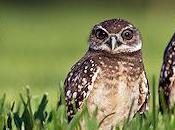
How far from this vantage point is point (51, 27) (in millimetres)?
30281

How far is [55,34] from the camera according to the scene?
90.7 feet

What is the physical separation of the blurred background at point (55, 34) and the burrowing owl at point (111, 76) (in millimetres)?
641

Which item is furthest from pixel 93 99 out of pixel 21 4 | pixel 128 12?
pixel 21 4

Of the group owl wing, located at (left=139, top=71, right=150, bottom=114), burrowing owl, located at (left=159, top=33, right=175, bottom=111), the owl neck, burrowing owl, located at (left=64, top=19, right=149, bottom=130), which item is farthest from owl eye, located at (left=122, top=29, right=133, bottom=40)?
burrowing owl, located at (left=159, top=33, right=175, bottom=111)

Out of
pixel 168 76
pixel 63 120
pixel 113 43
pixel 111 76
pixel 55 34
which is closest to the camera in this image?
pixel 63 120

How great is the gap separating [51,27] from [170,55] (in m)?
22.4

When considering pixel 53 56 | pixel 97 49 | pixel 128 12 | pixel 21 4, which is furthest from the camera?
pixel 21 4

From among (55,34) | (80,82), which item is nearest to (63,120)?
(80,82)

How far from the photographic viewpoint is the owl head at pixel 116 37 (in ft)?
23.6

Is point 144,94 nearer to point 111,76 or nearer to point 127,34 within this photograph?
point 111,76

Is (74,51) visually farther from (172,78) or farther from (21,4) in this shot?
(21,4)

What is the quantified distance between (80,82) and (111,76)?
0.74 feet

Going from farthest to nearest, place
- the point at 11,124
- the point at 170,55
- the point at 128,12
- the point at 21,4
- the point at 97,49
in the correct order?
the point at 21,4
the point at 128,12
the point at 170,55
the point at 97,49
the point at 11,124

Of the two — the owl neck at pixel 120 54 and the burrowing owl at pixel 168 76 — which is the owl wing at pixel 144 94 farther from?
the burrowing owl at pixel 168 76
